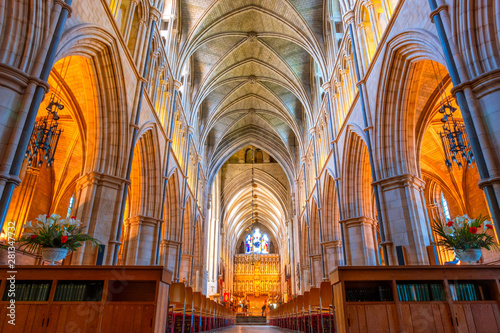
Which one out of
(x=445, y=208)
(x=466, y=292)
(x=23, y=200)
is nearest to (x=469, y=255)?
(x=466, y=292)

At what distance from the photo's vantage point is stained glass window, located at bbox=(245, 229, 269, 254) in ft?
152

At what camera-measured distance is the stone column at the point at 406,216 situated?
297 inches

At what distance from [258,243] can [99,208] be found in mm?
40176

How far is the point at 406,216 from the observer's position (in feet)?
25.8

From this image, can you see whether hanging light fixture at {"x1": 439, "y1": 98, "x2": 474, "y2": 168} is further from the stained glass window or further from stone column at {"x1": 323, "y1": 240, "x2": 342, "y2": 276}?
the stained glass window

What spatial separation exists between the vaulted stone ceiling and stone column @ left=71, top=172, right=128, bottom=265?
26.3ft

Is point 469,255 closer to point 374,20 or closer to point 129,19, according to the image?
point 374,20

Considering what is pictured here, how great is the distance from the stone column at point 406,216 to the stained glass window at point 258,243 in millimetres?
38969

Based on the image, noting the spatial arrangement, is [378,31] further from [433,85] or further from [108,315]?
[108,315]

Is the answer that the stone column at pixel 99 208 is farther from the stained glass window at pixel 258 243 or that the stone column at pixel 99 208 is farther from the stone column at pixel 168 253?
the stained glass window at pixel 258 243

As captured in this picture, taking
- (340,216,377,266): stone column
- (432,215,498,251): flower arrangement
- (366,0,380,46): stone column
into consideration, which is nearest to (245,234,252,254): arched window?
(340,216,377,266): stone column

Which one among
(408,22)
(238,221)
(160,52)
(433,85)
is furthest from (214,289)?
(408,22)

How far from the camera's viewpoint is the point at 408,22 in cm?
745

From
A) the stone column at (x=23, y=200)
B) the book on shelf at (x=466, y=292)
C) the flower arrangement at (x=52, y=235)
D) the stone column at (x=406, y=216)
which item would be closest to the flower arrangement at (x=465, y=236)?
Answer: the book on shelf at (x=466, y=292)
